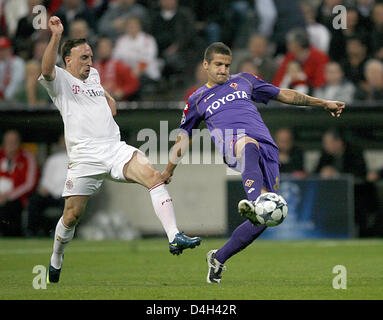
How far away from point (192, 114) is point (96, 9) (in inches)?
415

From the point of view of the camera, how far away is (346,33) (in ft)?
52.8

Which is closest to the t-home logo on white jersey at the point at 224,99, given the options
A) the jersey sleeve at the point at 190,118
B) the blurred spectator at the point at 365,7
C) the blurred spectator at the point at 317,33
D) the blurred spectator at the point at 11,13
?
the jersey sleeve at the point at 190,118

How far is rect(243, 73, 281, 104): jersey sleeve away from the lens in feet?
28.8

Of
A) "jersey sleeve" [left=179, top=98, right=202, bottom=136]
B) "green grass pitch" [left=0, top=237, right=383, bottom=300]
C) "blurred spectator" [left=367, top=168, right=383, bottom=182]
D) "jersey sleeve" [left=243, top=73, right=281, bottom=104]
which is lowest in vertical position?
"green grass pitch" [left=0, top=237, right=383, bottom=300]

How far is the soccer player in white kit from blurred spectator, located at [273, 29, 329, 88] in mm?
6859

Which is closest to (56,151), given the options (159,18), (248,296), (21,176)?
(21,176)

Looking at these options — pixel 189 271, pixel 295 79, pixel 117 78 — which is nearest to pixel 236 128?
pixel 189 271

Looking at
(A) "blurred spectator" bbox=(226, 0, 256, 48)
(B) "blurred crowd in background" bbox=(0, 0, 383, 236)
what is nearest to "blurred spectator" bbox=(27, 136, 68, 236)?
(B) "blurred crowd in background" bbox=(0, 0, 383, 236)

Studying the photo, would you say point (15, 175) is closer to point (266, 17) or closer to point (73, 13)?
point (73, 13)

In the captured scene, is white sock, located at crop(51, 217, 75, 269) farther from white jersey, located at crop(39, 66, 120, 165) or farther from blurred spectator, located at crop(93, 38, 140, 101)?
blurred spectator, located at crop(93, 38, 140, 101)

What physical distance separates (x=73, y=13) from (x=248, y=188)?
10992 millimetres

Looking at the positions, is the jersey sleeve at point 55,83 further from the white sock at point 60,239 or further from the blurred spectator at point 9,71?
the blurred spectator at point 9,71

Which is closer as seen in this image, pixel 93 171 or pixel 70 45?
pixel 93 171

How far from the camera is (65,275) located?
9.70 meters
